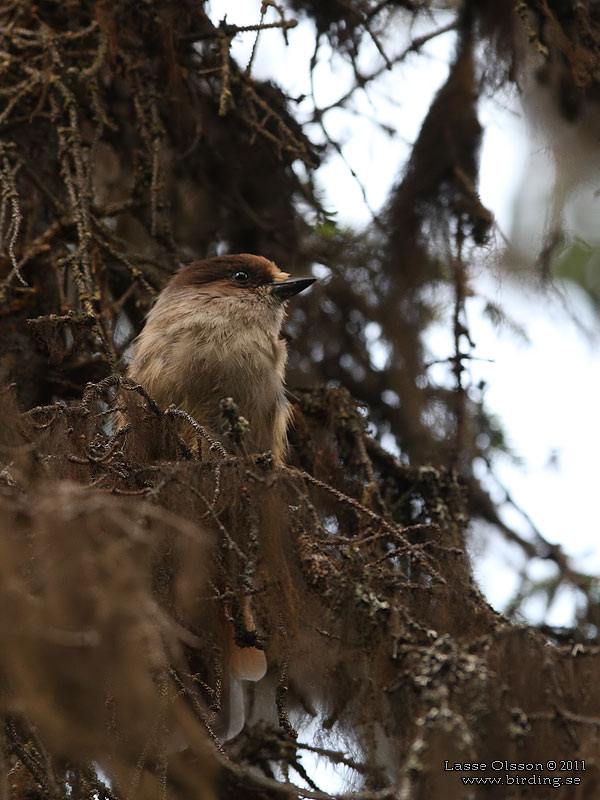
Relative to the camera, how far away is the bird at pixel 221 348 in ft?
11.8

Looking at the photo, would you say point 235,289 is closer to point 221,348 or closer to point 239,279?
point 239,279

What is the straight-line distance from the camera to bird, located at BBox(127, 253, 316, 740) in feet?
11.8

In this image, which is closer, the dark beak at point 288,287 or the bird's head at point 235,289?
the bird's head at point 235,289

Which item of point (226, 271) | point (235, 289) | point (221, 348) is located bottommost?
point (221, 348)

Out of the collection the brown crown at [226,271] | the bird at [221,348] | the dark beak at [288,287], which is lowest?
the bird at [221,348]

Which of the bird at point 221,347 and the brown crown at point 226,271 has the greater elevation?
the brown crown at point 226,271

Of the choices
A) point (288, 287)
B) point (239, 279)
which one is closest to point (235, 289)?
point (239, 279)

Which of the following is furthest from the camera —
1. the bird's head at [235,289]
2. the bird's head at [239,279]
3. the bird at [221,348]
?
the bird's head at [239,279]

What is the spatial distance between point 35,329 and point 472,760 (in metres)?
1.77

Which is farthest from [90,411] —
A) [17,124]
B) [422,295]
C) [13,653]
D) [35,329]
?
[422,295]

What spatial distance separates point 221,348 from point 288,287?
0.64m

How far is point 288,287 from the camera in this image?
421 centimetres

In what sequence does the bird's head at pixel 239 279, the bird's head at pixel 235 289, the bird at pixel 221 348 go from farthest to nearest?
the bird's head at pixel 239 279 → the bird's head at pixel 235 289 → the bird at pixel 221 348

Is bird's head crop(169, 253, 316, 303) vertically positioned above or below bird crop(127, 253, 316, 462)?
above
